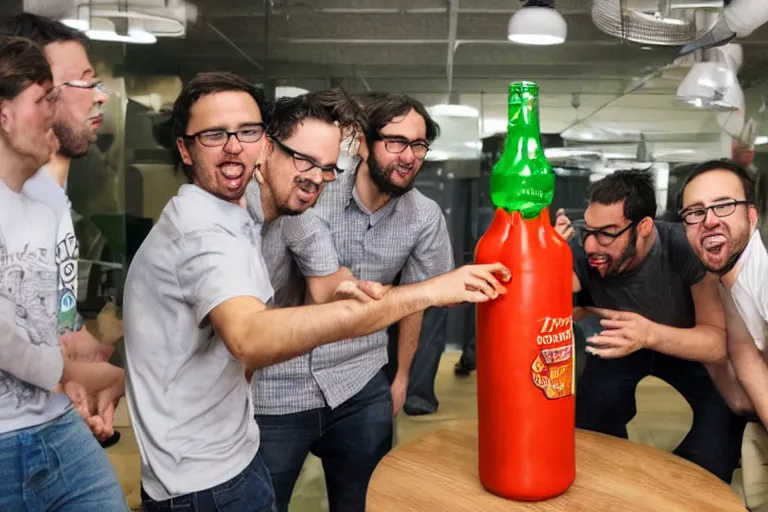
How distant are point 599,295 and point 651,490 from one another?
83 centimetres

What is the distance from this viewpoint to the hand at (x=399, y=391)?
1871mm

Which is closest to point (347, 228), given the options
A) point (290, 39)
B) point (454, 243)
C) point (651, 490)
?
point (454, 243)

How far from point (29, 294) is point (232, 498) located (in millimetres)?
545

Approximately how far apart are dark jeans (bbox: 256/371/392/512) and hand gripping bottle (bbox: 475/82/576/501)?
756 millimetres

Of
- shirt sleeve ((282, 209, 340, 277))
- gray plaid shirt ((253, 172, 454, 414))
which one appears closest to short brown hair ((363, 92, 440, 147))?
gray plaid shirt ((253, 172, 454, 414))

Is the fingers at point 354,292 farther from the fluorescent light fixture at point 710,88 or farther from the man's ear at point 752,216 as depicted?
the fluorescent light fixture at point 710,88

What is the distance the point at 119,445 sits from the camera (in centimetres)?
152

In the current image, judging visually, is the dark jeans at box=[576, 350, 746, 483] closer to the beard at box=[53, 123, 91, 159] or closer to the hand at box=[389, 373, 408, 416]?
the hand at box=[389, 373, 408, 416]

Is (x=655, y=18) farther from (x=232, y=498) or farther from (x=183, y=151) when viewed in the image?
(x=232, y=498)

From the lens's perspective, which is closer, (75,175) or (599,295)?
(75,175)

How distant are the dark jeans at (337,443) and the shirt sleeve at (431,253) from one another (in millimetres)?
304

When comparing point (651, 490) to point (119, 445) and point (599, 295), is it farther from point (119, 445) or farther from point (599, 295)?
point (119, 445)

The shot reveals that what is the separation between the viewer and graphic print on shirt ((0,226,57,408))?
1179 mm

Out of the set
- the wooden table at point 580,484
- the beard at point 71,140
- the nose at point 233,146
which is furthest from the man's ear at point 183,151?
the wooden table at point 580,484
